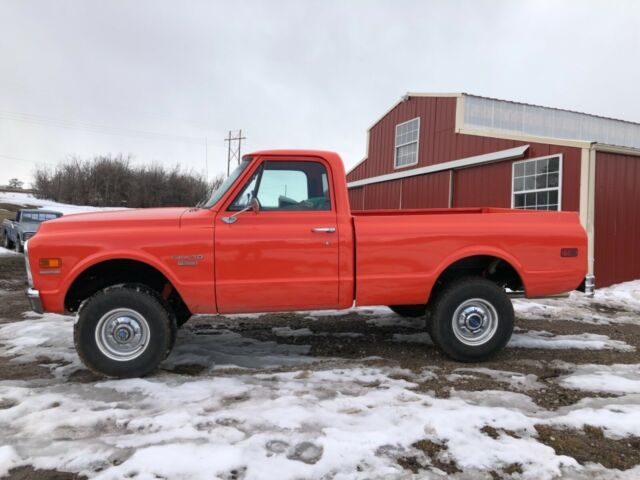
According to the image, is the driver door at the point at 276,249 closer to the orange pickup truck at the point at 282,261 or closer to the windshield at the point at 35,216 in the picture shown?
the orange pickup truck at the point at 282,261

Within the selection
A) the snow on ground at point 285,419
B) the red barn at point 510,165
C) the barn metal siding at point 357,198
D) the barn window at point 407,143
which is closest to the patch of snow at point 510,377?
the snow on ground at point 285,419

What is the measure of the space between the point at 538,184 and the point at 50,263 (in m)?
9.97

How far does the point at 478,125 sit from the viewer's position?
13781 mm

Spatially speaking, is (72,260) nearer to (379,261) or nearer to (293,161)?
(293,161)

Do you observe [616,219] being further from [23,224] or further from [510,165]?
[23,224]

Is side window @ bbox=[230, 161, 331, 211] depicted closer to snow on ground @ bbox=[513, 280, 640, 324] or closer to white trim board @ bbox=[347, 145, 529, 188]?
snow on ground @ bbox=[513, 280, 640, 324]

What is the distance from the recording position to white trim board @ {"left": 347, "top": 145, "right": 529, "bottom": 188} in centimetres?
1080

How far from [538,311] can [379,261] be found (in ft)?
14.2

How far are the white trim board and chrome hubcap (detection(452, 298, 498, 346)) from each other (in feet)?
24.1

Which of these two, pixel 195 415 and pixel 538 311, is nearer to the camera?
pixel 195 415

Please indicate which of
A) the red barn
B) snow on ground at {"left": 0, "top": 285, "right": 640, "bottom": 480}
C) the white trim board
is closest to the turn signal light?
snow on ground at {"left": 0, "top": 285, "right": 640, "bottom": 480}

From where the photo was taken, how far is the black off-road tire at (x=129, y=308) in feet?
12.7

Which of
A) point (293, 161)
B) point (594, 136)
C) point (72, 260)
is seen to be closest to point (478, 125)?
point (594, 136)

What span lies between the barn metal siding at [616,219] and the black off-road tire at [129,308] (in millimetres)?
9201
